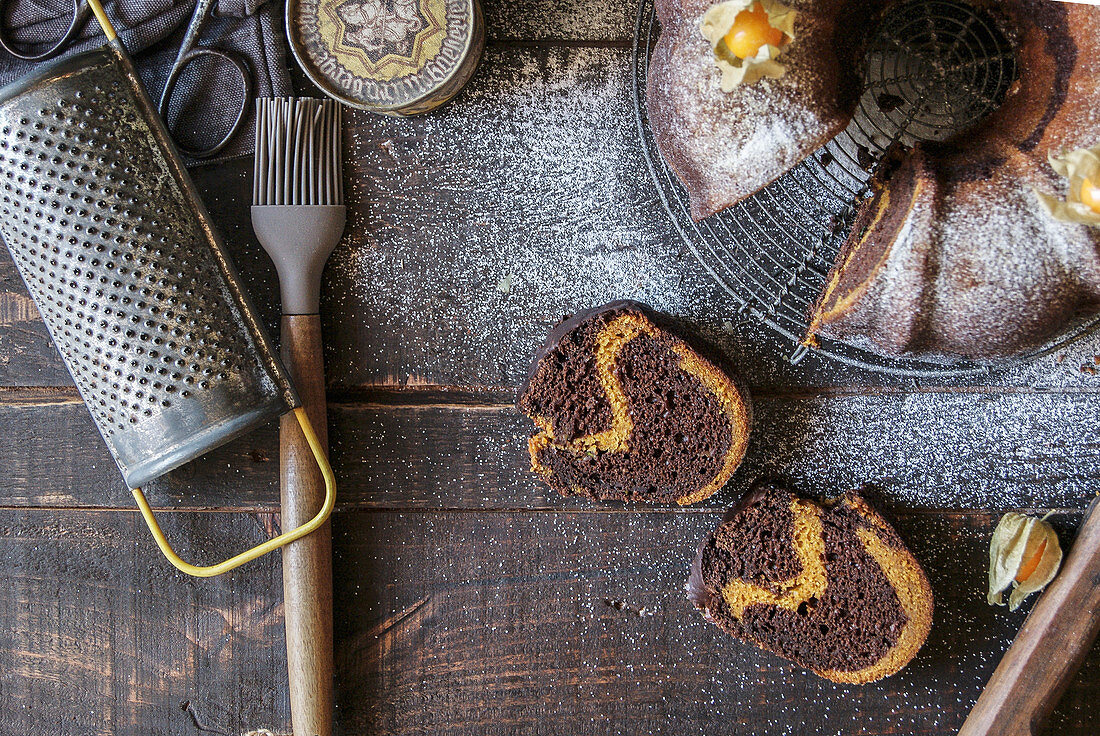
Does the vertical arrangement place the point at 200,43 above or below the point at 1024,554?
above

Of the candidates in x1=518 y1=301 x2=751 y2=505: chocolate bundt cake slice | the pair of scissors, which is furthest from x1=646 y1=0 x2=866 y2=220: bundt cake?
→ the pair of scissors

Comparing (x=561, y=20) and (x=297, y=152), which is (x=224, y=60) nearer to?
(x=297, y=152)

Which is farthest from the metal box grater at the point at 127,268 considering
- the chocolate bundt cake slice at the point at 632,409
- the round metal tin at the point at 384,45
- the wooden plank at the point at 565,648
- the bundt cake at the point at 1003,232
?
the bundt cake at the point at 1003,232

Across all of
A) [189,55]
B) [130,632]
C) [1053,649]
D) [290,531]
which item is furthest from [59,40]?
[1053,649]

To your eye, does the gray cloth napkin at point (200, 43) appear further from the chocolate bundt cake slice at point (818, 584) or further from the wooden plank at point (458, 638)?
the chocolate bundt cake slice at point (818, 584)

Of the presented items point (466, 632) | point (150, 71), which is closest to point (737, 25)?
point (150, 71)

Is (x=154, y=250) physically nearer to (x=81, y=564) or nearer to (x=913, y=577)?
(x=81, y=564)

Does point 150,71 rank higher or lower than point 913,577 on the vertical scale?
higher
